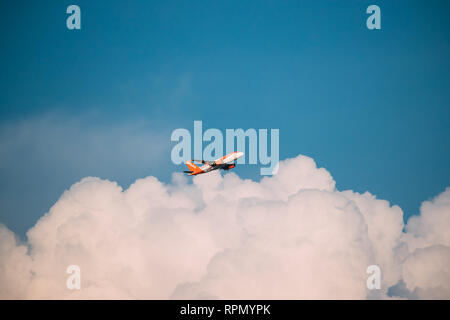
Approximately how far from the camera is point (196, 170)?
199 meters

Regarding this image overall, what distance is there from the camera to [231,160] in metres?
189

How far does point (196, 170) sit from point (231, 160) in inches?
734
